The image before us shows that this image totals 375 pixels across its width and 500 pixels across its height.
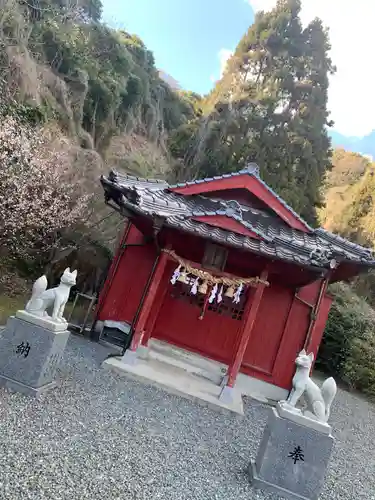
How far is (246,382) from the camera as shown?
367 inches

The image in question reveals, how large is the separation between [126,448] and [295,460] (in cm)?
199

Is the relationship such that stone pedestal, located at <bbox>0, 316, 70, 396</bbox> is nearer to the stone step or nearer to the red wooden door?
the stone step

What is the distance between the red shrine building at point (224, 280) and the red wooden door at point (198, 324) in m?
0.02

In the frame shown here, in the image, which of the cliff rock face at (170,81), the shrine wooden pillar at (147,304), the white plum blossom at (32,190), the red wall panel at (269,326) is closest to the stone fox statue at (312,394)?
the shrine wooden pillar at (147,304)

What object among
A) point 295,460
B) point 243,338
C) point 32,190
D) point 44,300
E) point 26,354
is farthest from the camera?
point 32,190

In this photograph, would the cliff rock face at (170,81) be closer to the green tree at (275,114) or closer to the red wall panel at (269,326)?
the green tree at (275,114)

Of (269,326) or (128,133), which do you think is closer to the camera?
(269,326)

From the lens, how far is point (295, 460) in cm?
458

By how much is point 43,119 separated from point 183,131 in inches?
413

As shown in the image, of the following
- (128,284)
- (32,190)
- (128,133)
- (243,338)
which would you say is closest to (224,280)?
(243,338)

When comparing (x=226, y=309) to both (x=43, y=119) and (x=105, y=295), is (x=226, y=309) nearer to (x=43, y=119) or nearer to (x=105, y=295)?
(x=105, y=295)

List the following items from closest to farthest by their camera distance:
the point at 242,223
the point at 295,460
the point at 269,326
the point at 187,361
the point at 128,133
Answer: the point at 295,460
the point at 242,223
the point at 187,361
the point at 269,326
the point at 128,133

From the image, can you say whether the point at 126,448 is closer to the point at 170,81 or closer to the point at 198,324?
the point at 198,324

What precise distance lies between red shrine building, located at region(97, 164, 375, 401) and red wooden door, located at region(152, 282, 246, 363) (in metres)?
0.02
